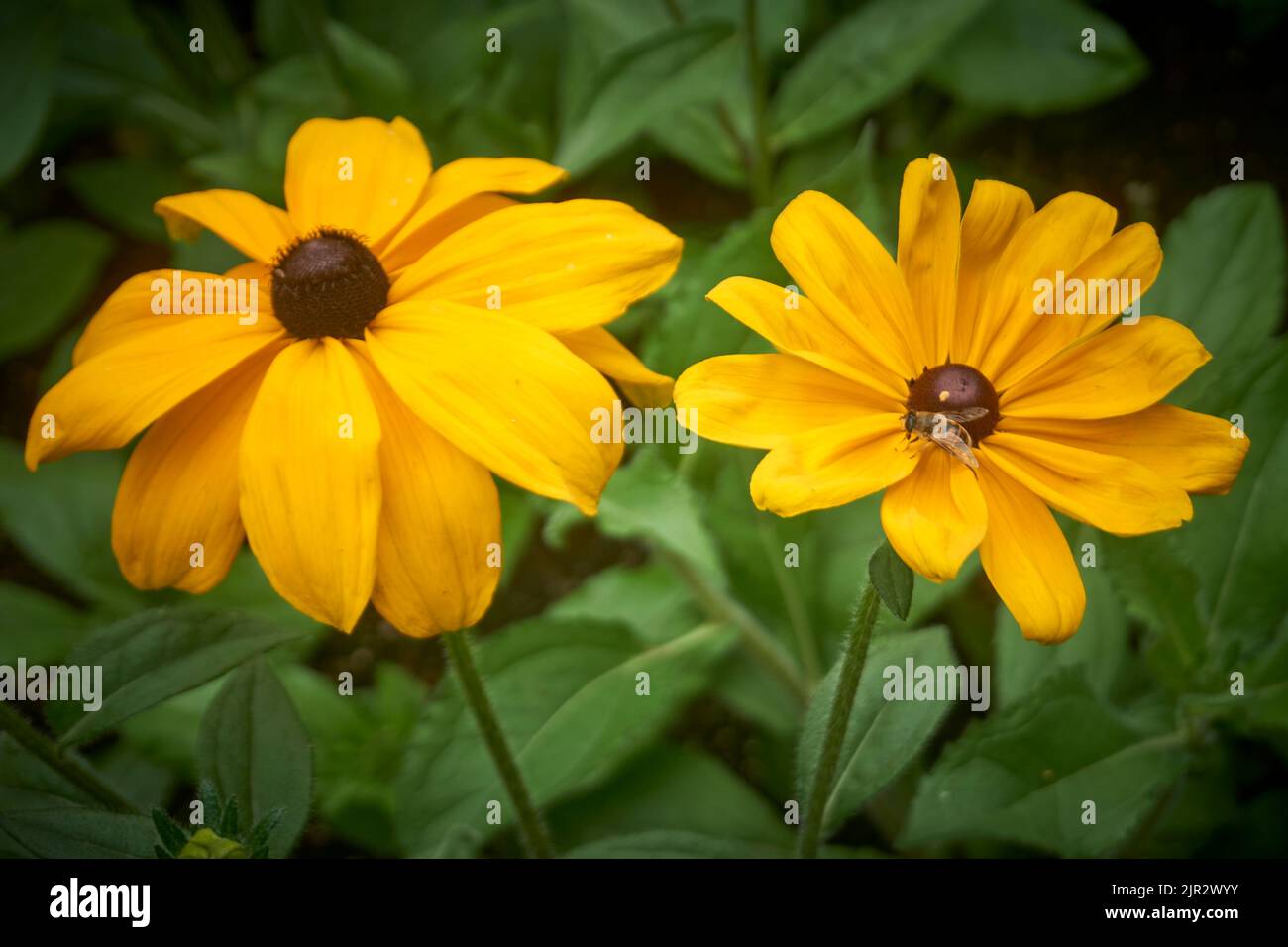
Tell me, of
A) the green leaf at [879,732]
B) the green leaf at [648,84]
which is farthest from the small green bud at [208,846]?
the green leaf at [648,84]

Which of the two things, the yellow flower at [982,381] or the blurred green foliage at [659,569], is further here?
the blurred green foliage at [659,569]

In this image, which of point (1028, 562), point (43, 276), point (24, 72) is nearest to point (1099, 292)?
point (1028, 562)

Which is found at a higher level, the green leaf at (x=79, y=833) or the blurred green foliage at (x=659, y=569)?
the blurred green foliage at (x=659, y=569)

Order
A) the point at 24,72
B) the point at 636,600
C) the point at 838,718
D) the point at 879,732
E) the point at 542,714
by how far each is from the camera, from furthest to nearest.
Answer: the point at 636,600 < the point at 24,72 < the point at 542,714 < the point at 879,732 < the point at 838,718

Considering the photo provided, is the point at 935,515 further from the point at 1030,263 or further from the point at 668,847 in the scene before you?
the point at 668,847

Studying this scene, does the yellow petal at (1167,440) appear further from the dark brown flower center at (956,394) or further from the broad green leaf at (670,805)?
the broad green leaf at (670,805)
